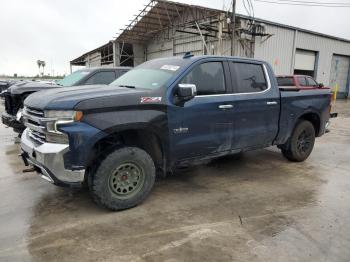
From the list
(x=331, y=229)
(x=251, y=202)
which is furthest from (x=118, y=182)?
(x=331, y=229)

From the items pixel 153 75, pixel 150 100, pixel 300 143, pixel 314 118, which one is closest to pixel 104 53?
pixel 314 118

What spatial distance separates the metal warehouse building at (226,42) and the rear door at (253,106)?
14.0 metres

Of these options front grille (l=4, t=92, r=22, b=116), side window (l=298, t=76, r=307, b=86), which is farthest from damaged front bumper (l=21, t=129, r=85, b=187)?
side window (l=298, t=76, r=307, b=86)

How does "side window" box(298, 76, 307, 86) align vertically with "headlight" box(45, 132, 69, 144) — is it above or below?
above

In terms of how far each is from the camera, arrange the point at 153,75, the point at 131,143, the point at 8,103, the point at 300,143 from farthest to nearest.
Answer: the point at 8,103
the point at 300,143
the point at 153,75
the point at 131,143

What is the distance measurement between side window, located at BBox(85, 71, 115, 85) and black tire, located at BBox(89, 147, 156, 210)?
458cm

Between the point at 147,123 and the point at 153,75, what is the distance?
0.99 meters

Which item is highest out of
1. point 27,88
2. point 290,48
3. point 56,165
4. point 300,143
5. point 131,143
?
point 290,48

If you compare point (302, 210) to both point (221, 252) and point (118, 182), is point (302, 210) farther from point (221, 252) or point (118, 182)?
point (118, 182)

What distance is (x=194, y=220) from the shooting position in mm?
3854

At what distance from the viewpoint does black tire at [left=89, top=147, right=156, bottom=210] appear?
3.81 metres

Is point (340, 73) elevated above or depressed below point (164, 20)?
below

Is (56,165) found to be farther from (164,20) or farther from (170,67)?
(164,20)

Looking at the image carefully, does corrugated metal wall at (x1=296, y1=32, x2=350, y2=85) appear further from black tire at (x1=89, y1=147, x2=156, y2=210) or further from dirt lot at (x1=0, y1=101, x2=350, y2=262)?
black tire at (x1=89, y1=147, x2=156, y2=210)
